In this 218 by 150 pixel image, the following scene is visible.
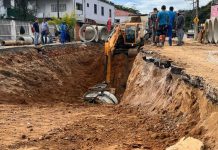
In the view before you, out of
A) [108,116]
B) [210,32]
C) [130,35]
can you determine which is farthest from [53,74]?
[210,32]

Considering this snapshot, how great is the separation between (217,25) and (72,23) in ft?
79.0

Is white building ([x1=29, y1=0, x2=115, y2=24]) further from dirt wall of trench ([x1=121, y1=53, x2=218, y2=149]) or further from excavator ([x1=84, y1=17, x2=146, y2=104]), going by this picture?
dirt wall of trench ([x1=121, y1=53, x2=218, y2=149])

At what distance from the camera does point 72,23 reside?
152 ft

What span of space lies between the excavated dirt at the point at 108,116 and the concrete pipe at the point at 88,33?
43.0ft

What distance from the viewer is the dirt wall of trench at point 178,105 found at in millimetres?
6019

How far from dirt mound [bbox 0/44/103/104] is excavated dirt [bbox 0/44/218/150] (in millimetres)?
53

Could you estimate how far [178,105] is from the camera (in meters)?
8.06

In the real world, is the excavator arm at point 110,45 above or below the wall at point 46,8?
below

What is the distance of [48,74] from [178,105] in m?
10.8

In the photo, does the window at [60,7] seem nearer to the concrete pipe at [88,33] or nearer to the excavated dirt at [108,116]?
the concrete pipe at [88,33]

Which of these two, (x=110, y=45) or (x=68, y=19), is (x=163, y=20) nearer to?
(x=110, y=45)

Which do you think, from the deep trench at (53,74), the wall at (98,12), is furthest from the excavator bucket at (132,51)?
the wall at (98,12)

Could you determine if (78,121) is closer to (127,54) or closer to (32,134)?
(32,134)

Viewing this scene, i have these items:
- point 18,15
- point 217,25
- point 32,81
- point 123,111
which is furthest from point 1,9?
point 123,111
